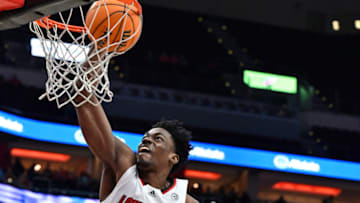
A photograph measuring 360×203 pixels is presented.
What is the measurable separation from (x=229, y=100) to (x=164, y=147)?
12.6m

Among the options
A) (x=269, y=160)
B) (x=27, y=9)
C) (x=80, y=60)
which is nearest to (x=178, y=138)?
(x=80, y=60)

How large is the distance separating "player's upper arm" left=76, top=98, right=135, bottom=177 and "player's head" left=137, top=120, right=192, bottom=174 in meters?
0.14

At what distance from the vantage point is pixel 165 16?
1811 cm

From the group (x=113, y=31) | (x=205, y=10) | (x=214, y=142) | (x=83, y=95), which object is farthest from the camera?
(x=205, y=10)

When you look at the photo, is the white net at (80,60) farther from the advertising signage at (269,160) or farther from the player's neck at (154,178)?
the advertising signage at (269,160)

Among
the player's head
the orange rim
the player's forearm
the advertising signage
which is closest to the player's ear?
the player's head

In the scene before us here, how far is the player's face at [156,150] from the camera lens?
11.1 feet

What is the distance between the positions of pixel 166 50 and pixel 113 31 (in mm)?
14401

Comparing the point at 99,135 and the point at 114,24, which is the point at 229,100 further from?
the point at 99,135

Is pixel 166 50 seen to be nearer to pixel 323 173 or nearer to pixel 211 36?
pixel 211 36

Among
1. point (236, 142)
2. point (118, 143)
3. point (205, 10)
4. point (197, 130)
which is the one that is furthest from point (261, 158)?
point (118, 143)

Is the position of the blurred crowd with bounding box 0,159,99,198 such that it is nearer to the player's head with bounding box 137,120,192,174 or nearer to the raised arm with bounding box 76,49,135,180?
the player's head with bounding box 137,120,192,174

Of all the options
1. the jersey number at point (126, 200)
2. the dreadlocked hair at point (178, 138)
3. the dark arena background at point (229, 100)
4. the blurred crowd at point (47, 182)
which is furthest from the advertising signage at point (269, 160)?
the jersey number at point (126, 200)

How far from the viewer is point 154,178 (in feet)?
11.4
